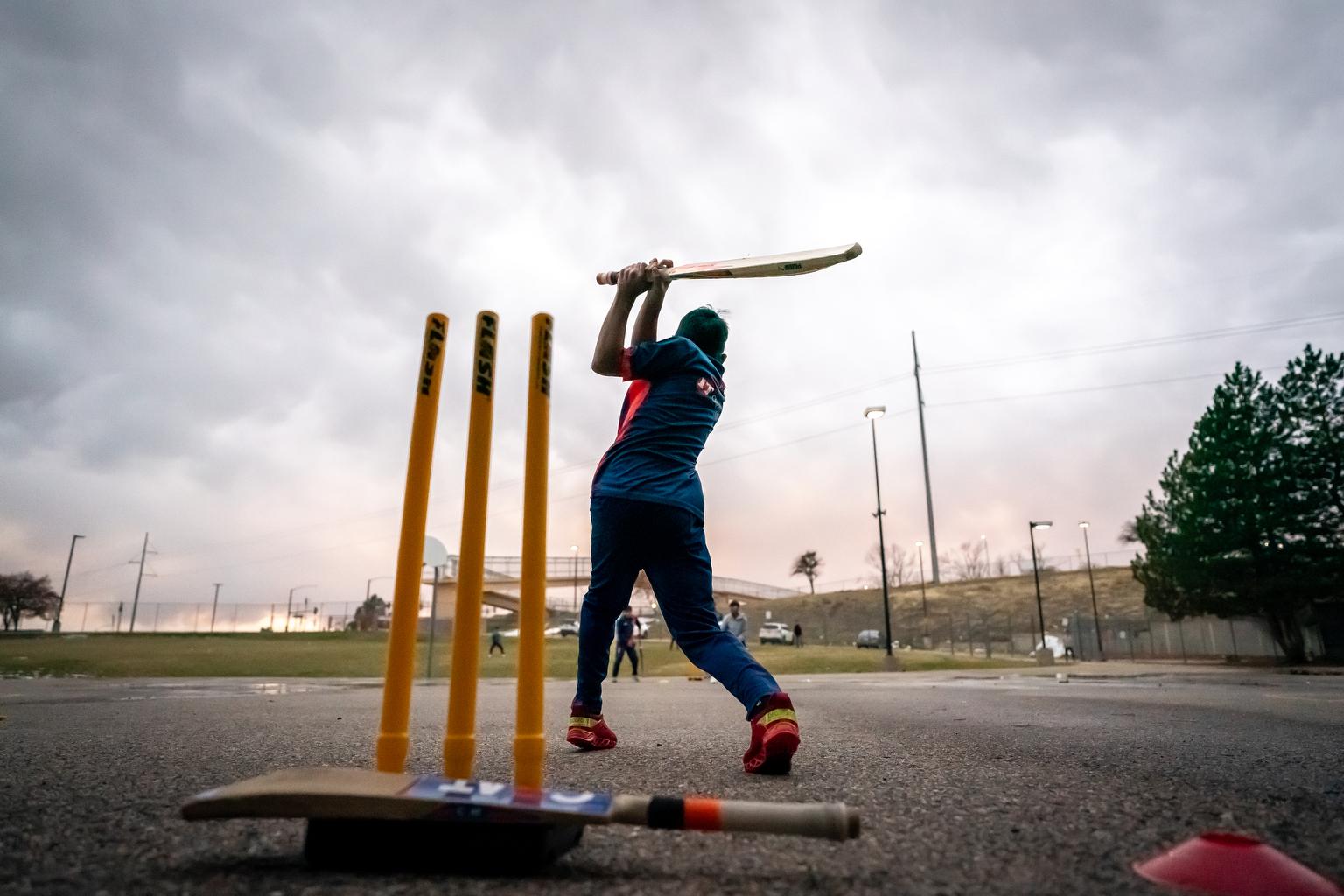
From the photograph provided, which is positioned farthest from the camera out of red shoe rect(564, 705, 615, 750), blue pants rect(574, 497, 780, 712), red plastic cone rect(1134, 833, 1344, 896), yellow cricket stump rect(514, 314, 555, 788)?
red shoe rect(564, 705, 615, 750)

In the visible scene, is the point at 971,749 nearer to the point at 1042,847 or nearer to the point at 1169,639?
the point at 1042,847

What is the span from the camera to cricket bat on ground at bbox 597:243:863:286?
280cm

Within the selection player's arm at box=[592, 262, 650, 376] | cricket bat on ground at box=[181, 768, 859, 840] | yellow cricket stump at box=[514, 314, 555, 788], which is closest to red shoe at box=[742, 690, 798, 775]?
yellow cricket stump at box=[514, 314, 555, 788]

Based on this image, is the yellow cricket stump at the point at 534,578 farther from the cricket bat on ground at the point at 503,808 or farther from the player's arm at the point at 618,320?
the player's arm at the point at 618,320

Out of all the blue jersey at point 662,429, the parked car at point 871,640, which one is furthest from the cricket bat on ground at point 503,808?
the parked car at point 871,640

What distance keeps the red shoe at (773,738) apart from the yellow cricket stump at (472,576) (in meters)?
1.07

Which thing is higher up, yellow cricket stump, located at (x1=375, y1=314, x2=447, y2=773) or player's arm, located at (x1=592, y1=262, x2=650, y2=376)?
player's arm, located at (x1=592, y1=262, x2=650, y2=376)

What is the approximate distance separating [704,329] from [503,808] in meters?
2.40

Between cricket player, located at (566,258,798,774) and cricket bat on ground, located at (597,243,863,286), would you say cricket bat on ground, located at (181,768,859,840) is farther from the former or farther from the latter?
cricket bat on ground, located at (597,243,863,286)

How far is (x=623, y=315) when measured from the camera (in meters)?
2.86

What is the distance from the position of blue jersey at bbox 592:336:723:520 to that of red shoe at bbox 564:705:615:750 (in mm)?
1013

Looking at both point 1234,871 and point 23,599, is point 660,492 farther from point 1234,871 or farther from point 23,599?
point 23,599

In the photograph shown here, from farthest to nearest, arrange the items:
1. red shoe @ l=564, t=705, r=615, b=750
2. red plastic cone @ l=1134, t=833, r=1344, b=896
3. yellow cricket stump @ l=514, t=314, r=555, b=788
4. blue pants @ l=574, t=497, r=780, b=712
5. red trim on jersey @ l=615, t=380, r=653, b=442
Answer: red shoe @ l=564, t=705, r=615, b=750 < red trim on jersey @ l=615, t=380, r=653, b=442 < blue pants @ l=574, t=497, r=780, b=712 < yellow cricket stump @ l=514, t=314, r=555, b=788 < red plastic cone @ l=1134, t=833, r=1344, b=896

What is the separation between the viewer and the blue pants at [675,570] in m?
2.79
